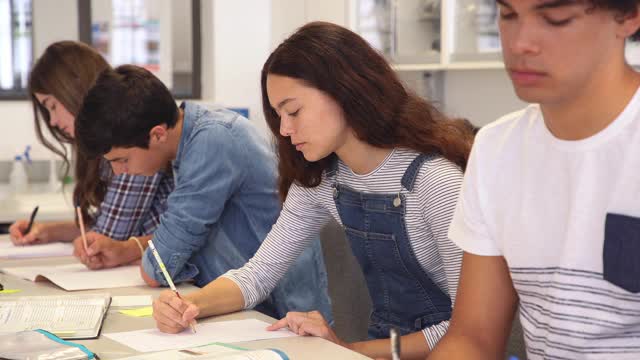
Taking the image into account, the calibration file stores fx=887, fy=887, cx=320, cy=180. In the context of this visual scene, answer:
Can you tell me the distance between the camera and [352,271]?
223 cm

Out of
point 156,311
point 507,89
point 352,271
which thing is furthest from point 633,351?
point 507,89

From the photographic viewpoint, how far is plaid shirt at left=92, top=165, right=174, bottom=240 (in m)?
2.51

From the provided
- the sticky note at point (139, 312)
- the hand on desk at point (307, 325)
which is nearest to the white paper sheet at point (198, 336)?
the hand on desk at point (307, 325)

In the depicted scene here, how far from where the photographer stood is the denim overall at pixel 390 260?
180 cm

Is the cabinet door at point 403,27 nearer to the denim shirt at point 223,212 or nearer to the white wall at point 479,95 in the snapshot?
the white wall at point 479,95

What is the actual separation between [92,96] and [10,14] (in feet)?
10.2

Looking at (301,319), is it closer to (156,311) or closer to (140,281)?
(156,311)

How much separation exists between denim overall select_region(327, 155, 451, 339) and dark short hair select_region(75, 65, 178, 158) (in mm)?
527

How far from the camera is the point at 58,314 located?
181 cm

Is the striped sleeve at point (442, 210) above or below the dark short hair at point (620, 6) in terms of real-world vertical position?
below

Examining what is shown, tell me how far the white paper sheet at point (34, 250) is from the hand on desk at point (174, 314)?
1016mm

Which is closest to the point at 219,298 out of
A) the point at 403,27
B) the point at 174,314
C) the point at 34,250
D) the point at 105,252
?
the point at 174,314

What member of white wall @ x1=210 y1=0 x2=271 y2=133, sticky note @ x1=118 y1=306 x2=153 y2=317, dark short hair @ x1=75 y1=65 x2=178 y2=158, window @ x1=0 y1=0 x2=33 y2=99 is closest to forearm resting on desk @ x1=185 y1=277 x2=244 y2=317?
sticky note @ x1=118 y1=306 x2=153 y2=317

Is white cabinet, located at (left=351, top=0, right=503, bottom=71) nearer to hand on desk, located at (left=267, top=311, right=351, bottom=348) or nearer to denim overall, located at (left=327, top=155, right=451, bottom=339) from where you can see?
denim overall, located at (left=327, top=155, right=451, bottom=339)
